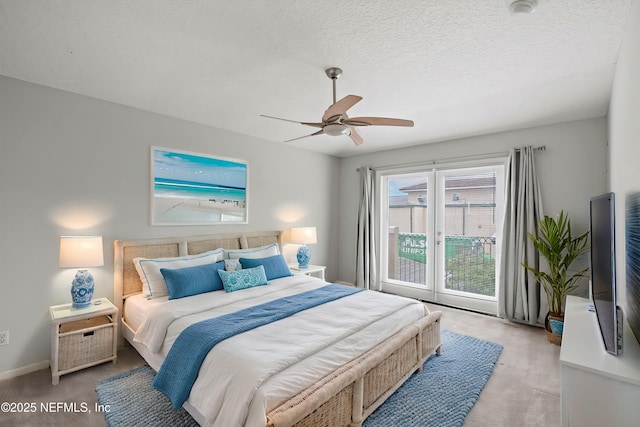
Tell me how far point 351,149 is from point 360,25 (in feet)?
10.9

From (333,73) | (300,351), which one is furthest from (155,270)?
(333,73)

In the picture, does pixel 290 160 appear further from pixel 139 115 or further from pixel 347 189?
pixel 139 115

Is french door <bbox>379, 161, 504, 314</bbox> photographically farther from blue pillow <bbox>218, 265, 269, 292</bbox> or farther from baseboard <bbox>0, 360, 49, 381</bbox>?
baseboard <bbox>0, 360, 49, 381</bbox>

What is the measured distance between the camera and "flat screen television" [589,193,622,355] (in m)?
1.47

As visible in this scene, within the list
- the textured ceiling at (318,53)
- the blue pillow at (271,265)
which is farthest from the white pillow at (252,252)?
the textured ceiling at (318,53)

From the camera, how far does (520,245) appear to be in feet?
12.2

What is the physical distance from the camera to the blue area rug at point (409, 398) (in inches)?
79.3

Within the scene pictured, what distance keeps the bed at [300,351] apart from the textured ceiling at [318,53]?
1.66 metres

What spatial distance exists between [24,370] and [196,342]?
6.20 ft

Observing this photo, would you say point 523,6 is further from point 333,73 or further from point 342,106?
point 333,73

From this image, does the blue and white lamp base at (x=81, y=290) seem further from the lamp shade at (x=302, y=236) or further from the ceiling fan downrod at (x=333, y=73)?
the ceiling fan downrod at (x=333, y=73)

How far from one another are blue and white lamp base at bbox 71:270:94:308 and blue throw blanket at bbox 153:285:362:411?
47.1 inches

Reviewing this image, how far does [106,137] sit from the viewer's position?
3025mm

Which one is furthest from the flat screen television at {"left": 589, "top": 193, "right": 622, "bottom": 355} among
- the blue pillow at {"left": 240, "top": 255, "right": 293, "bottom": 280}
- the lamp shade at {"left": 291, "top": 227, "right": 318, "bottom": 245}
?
the lamp shade at {"left": 291, "top": 227, "right": 318, "bottom": 245}
